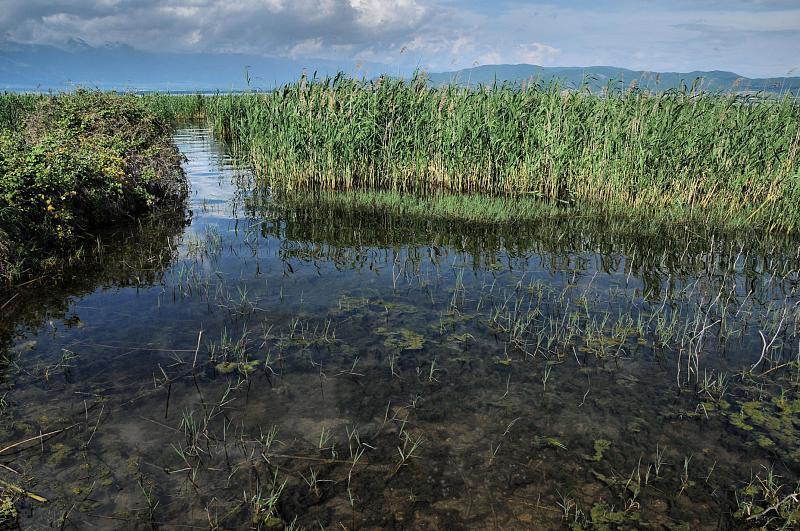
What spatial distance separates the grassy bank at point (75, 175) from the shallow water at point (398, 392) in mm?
1039

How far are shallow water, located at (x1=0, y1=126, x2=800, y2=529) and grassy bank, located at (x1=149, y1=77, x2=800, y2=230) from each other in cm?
440

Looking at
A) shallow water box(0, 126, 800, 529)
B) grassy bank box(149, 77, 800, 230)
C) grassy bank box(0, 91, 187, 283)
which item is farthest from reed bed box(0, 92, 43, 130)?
shallow water box(0, 126, 800, 529)

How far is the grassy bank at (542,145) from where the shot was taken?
13258 mm

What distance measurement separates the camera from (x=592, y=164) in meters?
14.3

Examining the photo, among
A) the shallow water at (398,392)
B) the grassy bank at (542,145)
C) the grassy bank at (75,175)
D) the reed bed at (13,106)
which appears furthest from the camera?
the reed bed at (13,106)

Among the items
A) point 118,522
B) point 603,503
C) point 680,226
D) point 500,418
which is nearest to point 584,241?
point 680,226

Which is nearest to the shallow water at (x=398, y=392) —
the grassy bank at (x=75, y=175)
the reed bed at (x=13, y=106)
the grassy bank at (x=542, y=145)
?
the grassy bank at (x=75, y=175)

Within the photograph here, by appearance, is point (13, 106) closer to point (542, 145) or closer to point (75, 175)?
point (75, 175)

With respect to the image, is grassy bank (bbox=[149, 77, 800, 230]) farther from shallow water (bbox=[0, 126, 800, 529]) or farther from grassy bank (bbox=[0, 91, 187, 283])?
shallow water (bbox=[0, 126, 800, 529])

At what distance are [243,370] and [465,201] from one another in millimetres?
9359

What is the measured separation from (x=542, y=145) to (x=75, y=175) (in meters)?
11.9

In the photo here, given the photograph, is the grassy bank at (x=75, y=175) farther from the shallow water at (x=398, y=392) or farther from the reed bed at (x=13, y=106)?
the reed bed at (x=13, y=106)

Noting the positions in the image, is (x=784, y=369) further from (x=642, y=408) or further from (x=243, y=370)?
(x=243, y=370)

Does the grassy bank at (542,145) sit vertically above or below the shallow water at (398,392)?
above
